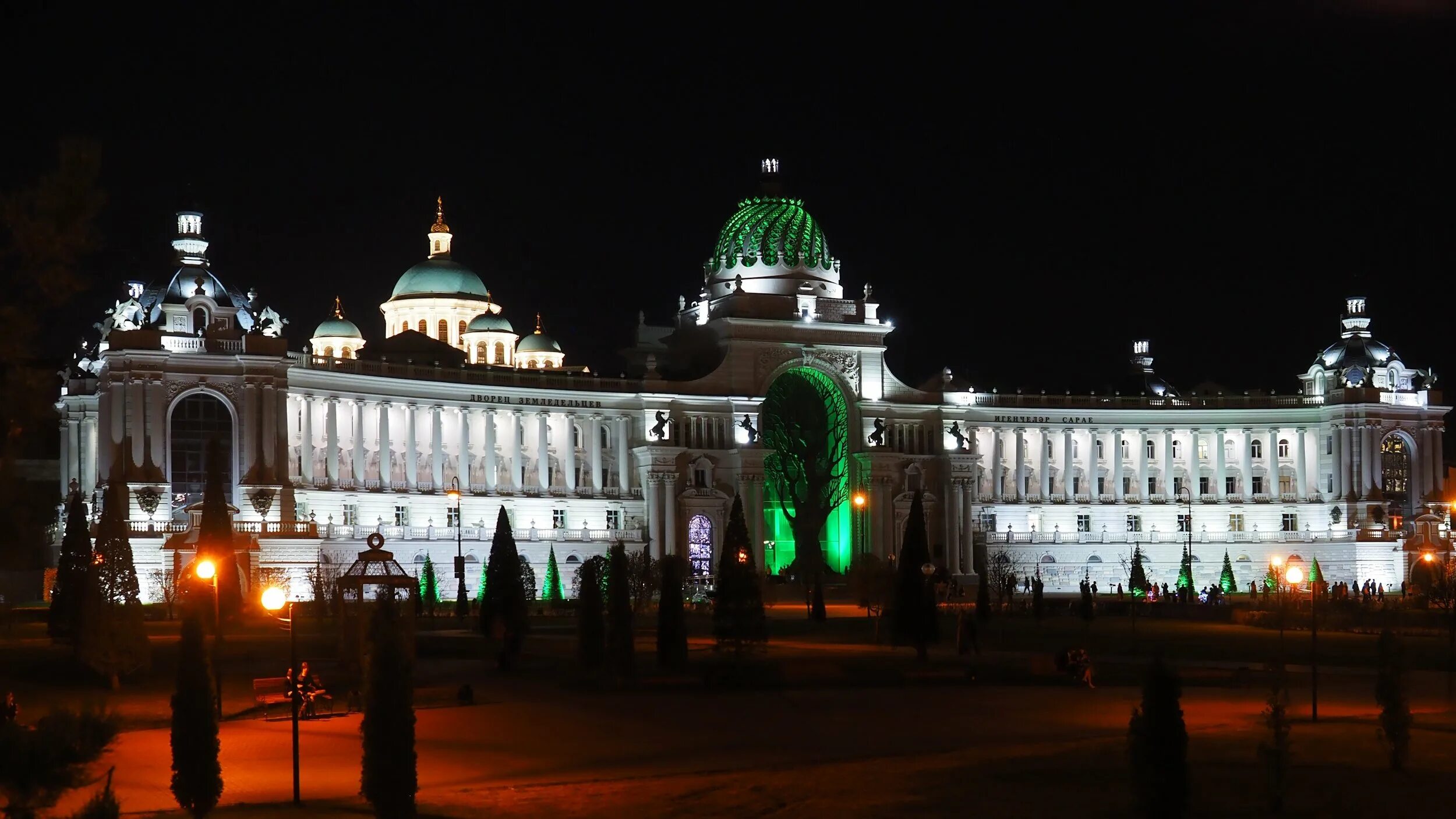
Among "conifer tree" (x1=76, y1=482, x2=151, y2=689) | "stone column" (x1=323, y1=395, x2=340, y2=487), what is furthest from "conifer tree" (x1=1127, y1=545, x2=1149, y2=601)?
"conifer tree" (x1=76, y1=482, x2=151, y2=689)

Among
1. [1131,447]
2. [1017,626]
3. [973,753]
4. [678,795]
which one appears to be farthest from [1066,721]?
[1131,447]

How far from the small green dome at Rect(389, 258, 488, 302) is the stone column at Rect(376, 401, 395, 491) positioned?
20.9 m

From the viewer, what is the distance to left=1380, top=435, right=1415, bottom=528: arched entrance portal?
119m

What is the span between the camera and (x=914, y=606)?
54.5 m

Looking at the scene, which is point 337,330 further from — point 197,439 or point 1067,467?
point 1067,467

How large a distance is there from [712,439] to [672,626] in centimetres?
5770

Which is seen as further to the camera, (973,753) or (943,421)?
(943,421)

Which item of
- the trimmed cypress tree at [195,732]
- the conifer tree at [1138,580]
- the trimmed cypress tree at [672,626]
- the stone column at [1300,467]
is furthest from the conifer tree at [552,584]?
the stone column at [1300,467]

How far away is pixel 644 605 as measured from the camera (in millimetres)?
77062

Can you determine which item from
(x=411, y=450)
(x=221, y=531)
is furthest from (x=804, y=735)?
(x=411, y=450)

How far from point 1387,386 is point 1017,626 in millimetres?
62391

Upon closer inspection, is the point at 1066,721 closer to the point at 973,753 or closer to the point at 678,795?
the point at 973,753

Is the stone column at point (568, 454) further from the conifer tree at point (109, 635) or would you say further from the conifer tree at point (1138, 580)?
the conifer tree at point (109, 635)

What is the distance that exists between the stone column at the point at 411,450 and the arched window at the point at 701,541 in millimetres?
15495
